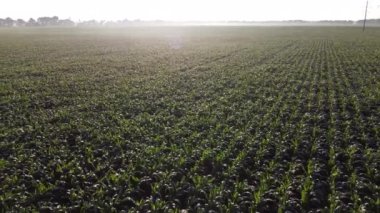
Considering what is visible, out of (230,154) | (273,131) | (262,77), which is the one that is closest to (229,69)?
(262,77)

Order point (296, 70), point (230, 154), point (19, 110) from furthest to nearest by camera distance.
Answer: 1. point (296, 70)
2. point (19, 110)
3. point (230, 154)

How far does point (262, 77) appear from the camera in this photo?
87.0 ft

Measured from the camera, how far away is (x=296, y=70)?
30.2m

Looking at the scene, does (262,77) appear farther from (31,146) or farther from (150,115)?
(31,146)

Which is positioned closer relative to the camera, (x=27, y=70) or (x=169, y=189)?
(x=169, y=189)

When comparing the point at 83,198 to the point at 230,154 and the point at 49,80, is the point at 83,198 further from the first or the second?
the point at 49,80

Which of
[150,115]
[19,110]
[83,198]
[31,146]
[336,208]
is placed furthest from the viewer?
[19,110]

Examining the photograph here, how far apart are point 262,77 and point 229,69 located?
5.89m

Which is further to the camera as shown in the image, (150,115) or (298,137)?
(150,115)

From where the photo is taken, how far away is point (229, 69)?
31.9m

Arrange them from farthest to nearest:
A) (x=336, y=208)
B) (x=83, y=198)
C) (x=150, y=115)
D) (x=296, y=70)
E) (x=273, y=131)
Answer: (x=296, y=70)
(x=150, y=115)
(x=273, y=131)
(x=83, y=198)
(x=336, y=208)

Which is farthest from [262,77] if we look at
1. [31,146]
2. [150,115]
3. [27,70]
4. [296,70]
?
[27,70]

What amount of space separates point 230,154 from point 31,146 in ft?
24.2

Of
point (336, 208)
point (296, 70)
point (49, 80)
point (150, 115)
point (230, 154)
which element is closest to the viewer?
point (336, 208)
